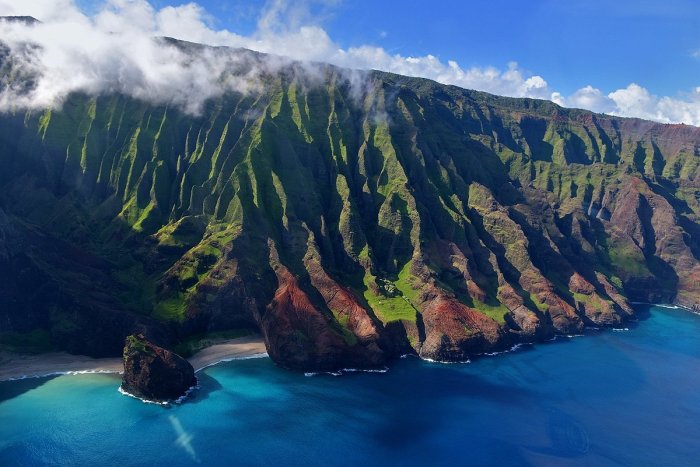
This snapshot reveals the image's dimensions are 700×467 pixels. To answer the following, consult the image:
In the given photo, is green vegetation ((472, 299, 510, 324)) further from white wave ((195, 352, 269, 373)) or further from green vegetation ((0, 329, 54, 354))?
green vegetation ((0, 329, 54, 354))

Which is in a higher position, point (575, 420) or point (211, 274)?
point (211, 274)

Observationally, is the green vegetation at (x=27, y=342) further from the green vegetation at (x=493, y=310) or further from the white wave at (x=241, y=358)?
the green vegetation at (x=493, y=310)

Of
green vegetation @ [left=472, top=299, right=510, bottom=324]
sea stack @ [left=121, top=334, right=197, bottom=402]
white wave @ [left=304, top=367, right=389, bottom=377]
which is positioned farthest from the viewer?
green vegetation @ [left=472, top=299, right=510, bottom=324]

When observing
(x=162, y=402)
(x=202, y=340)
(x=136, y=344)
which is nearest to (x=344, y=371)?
(x=202, y=340)

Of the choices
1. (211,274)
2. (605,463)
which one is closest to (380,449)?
(605,463)

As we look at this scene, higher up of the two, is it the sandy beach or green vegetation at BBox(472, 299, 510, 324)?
green vegetation at BBox(472, 299, 510, 324)

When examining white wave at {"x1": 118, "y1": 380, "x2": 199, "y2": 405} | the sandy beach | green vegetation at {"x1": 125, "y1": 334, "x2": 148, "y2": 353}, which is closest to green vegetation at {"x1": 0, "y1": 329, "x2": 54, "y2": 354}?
the sandy beach

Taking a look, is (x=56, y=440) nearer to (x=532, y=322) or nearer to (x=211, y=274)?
(x=211, y=274)
